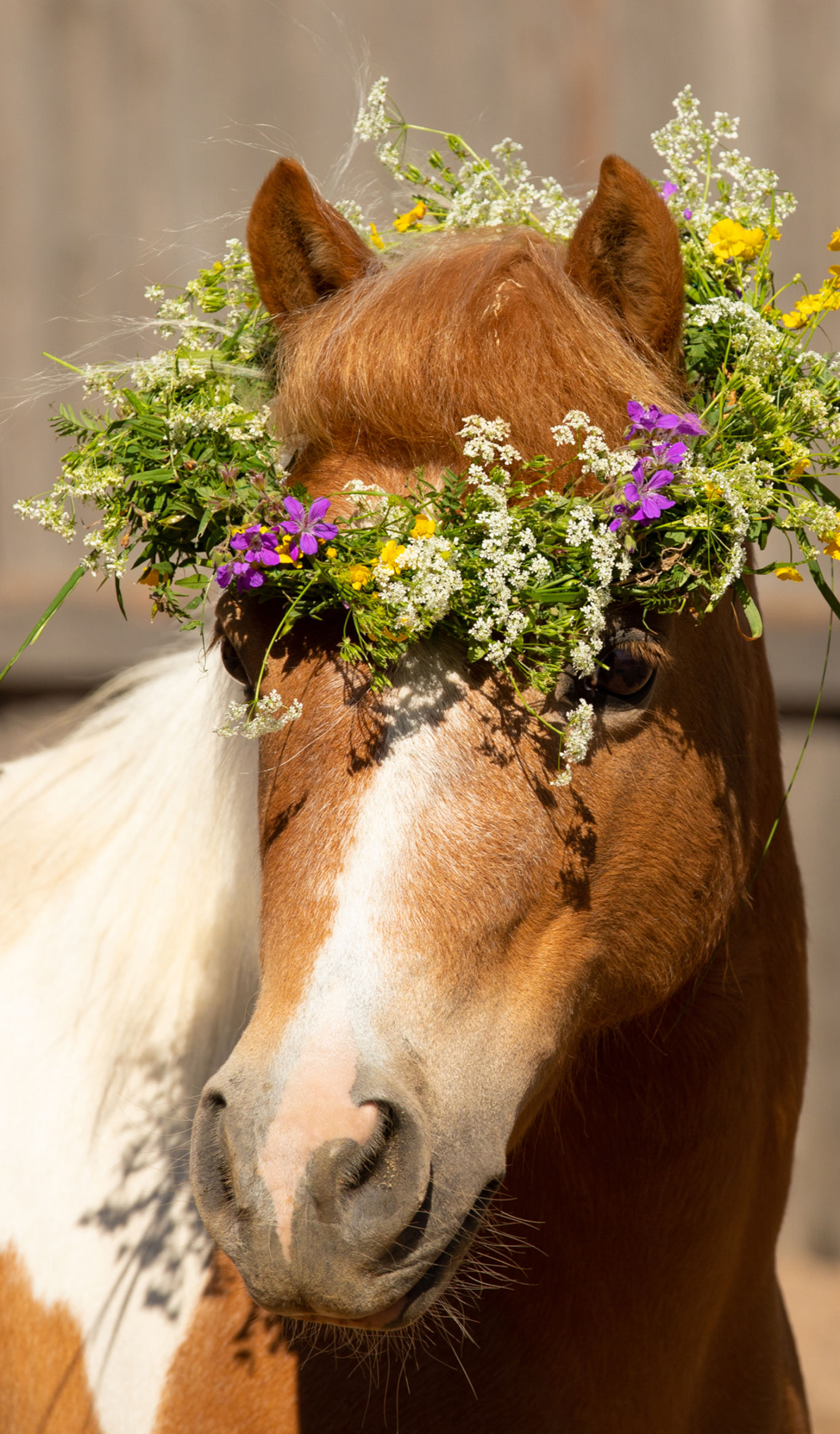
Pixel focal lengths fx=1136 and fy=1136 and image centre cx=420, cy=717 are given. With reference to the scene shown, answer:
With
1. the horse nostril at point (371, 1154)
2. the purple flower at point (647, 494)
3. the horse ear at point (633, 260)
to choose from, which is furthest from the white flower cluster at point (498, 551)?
the horse nostril at point (371, 1154)

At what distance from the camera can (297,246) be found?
4.49 ft

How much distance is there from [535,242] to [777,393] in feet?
1.11

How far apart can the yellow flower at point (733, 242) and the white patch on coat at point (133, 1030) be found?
0.85m

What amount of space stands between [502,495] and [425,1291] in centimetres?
77

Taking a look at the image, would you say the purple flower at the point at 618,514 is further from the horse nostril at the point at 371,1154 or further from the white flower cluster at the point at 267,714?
the horse nostril at the point at 371,1154

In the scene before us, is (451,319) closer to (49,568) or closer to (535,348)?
(535,348)

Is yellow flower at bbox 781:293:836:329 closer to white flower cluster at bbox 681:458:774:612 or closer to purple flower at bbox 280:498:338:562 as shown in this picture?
white flower cluster at bbox 681:458:774:612

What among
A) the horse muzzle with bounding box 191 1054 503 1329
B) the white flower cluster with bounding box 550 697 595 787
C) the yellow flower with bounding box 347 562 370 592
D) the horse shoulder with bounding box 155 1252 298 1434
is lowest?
the horse shoulder with bounding box 155 1252 298 1434

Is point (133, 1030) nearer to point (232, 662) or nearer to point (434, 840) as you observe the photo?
point (232, 662)

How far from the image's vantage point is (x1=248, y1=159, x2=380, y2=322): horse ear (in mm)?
1317

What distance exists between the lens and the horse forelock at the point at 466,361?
121cm

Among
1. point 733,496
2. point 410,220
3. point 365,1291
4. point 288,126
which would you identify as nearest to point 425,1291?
point 365,1291

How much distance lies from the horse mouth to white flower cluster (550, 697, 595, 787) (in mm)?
397

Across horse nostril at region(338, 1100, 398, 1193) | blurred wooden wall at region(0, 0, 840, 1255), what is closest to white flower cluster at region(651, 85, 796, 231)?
horse nostril at region(338, 1100, 398, 1193)
